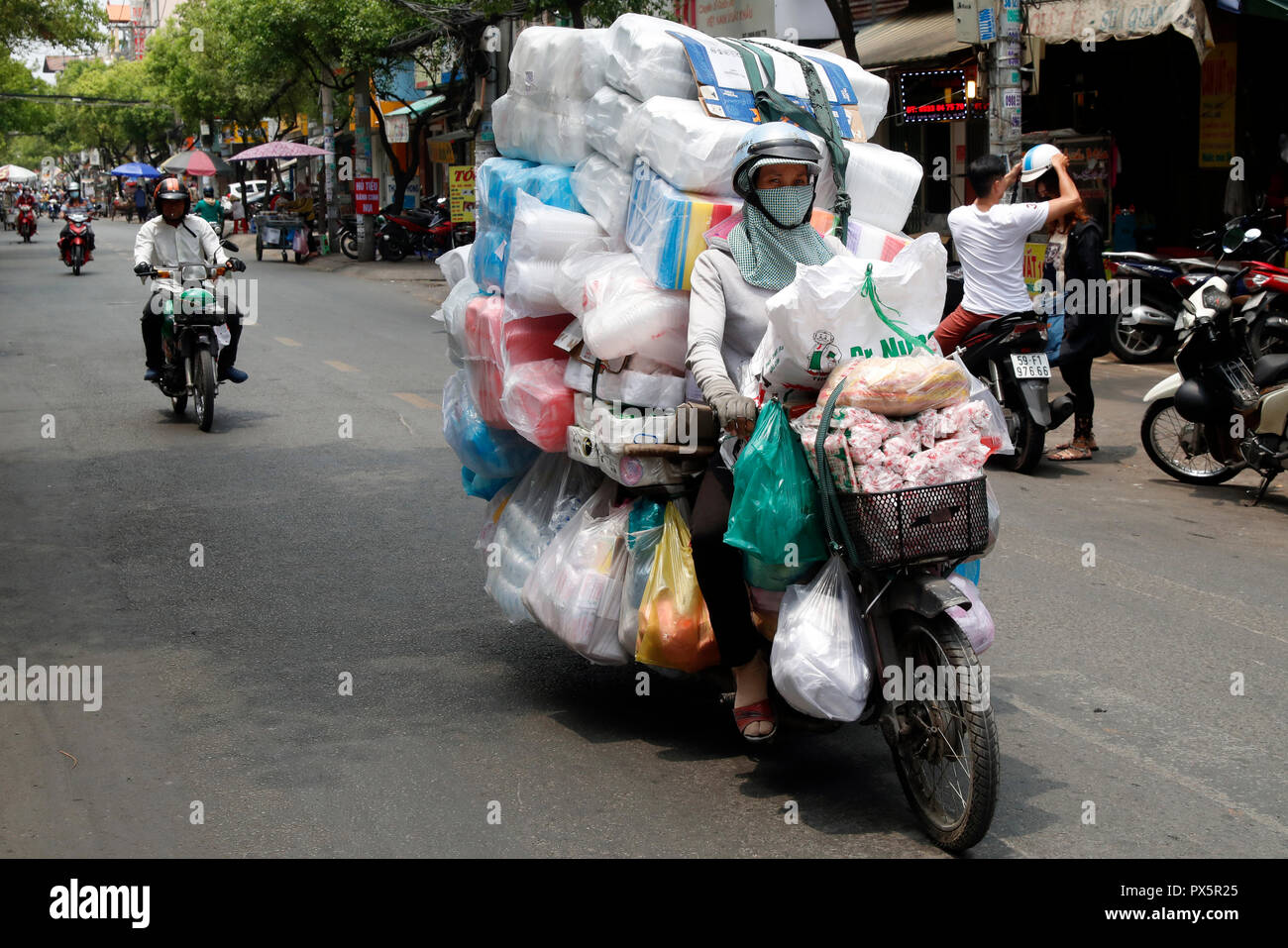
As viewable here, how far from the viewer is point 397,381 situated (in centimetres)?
1232

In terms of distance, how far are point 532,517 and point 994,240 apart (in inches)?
190

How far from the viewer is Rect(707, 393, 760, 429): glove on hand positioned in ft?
12.2

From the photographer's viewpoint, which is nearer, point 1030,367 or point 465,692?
point 465,692

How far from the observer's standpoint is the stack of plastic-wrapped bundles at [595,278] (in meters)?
4.15

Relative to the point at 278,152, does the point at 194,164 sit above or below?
above

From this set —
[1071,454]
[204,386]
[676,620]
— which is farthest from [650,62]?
[204,386]

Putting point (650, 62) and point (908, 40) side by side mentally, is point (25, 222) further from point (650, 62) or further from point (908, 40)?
point (650, 62)

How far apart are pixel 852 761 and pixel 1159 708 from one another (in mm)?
1179

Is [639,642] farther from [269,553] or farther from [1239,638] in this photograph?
[269,553]

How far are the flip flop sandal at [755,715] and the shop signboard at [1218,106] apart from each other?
12.3m

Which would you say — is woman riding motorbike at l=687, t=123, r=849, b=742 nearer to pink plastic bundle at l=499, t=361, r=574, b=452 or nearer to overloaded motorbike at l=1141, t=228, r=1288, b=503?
pink plastic bundle at l=499, t=361, r=574, b=452

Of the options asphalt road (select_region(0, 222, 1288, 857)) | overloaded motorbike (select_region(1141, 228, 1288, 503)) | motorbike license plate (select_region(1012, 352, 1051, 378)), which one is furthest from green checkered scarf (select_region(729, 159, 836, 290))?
motorbike license plate (select_region(1012, 352, 1051, 378))

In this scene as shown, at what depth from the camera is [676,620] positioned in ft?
13.1
